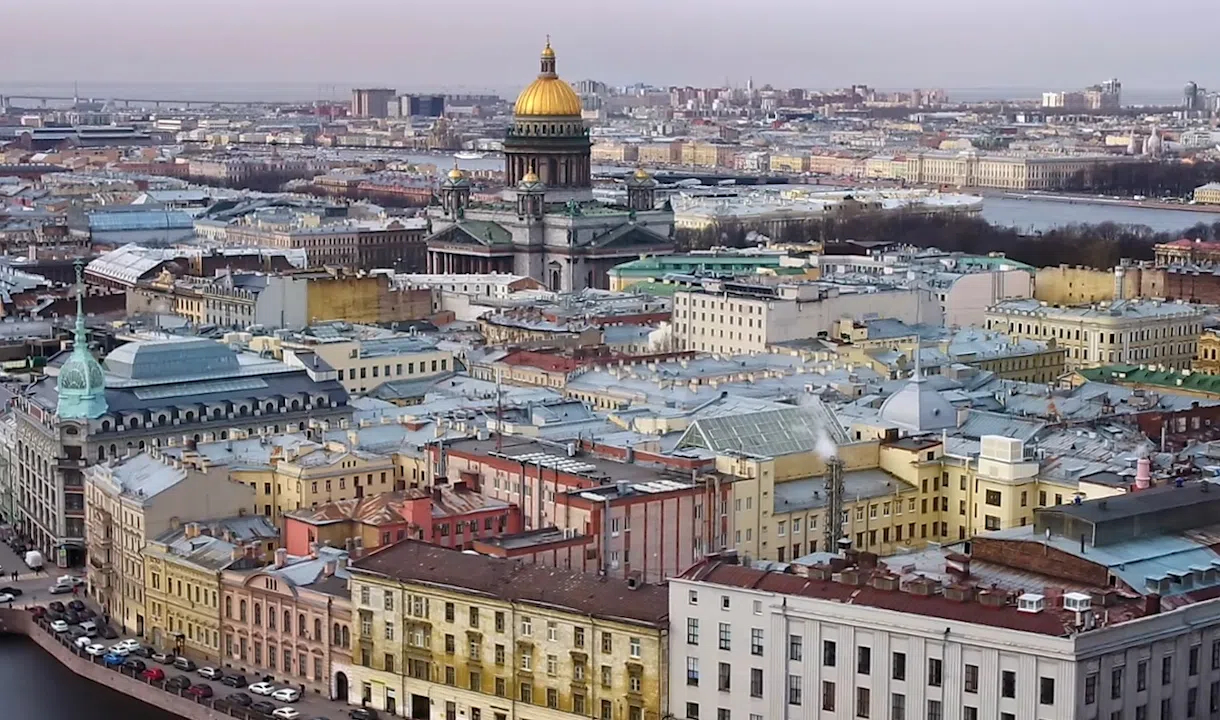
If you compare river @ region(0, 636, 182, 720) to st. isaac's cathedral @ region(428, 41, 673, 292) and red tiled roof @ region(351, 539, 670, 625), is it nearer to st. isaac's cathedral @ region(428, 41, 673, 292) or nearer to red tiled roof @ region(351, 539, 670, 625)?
red tiled roof @ region(351, 539, 670, 625)

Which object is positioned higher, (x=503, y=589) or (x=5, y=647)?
(x=503, y=589)

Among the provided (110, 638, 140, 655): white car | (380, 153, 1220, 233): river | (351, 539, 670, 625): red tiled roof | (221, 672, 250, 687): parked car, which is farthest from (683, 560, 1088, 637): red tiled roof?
(380, 153, 1220, 233): river

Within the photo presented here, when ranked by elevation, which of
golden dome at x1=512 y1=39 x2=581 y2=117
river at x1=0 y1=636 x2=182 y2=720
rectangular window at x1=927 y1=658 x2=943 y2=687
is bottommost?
river at x1=0 y1=636 x2=182 y2=720

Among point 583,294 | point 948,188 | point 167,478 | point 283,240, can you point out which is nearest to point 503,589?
point 167,478

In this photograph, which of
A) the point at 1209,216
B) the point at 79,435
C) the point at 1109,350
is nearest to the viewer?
the point at 79,435

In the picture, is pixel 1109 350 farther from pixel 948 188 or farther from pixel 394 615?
pixel 948 188

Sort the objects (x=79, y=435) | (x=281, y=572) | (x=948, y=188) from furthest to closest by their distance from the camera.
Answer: (x=948, y=188)
(x=79, y=435)
(x=281, y=572)

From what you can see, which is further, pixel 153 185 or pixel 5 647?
pixel 153 185

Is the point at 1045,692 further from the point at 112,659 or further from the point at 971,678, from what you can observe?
the point at 112,659
